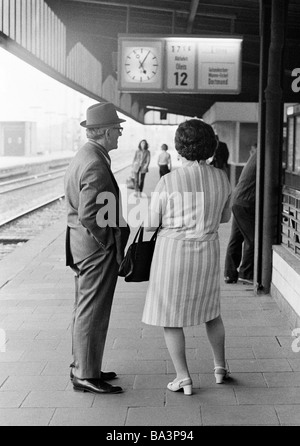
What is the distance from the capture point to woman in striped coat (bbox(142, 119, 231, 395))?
4.21 metres

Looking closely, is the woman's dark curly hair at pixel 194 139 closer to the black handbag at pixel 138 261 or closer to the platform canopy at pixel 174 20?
the black handbag at pixel 138 261

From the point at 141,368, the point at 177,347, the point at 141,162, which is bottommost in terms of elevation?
the point at 141,368

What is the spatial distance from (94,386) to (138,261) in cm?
75

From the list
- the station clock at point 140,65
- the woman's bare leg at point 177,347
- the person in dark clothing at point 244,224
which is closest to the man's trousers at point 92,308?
the woman's bare leg at point 177,347

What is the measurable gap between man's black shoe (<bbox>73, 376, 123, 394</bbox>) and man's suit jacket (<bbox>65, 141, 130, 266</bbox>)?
0.69 m

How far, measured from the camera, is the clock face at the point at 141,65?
10.2m

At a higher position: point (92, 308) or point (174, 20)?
point (174, 20)

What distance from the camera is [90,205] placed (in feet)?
13.8

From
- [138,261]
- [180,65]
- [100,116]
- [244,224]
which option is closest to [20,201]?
[180,65]

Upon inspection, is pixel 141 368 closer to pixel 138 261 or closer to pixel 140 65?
pixel 138 261

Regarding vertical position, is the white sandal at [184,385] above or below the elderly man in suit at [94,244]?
below

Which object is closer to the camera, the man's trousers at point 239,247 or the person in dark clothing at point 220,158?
the man's trousers at point 239,247

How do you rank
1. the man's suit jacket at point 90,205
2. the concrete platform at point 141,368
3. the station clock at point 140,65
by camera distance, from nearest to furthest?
the concrete platform at point 141,368, the man's suit jacket at point 90,205, the station clock at point 140,65
